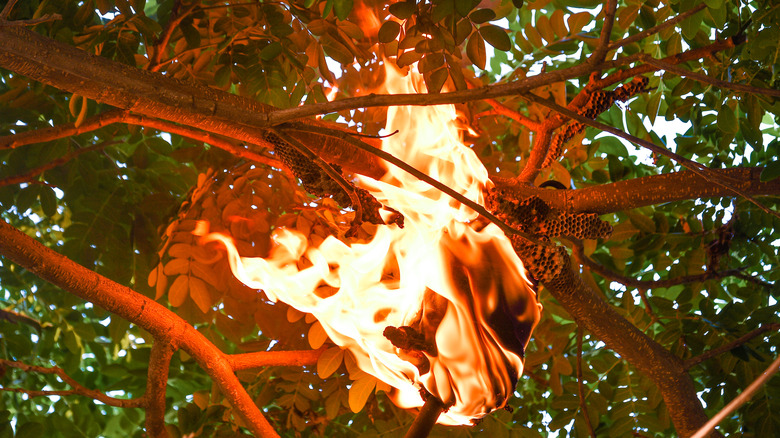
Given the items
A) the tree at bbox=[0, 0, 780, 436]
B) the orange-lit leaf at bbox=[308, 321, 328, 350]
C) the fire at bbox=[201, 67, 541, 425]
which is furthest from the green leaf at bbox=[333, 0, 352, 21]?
the orange-lit leaf at bbox=[308, 321, 328, 350]

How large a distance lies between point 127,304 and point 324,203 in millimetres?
606

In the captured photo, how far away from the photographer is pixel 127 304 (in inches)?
54.2

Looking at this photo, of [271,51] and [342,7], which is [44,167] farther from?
[342,7]

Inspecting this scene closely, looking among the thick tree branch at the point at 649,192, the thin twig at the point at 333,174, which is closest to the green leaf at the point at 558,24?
the thick tree branch at the point at 649,192

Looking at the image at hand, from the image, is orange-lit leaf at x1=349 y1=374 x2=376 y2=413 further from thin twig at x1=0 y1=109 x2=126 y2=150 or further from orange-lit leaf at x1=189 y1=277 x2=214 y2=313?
thin twig at x1=0 y1=109 x2=126 y2=150

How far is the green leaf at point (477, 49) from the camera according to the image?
1.43 metres

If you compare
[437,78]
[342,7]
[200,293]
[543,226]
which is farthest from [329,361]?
[342,7]

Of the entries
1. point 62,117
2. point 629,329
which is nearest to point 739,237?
point 629,329

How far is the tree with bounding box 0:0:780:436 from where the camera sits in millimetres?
1317

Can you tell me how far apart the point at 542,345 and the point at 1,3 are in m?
1.82

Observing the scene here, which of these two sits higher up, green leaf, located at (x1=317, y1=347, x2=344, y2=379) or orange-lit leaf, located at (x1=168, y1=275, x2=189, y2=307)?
orange-lit leaf, located at (x1=168, y1=275, x2=189, y2=307)

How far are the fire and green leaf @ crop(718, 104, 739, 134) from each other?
679 mm

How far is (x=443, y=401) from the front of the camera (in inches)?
38.6

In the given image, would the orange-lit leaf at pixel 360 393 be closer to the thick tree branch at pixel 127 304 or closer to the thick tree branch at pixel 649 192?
the thick tree branch at pixel 127 304
